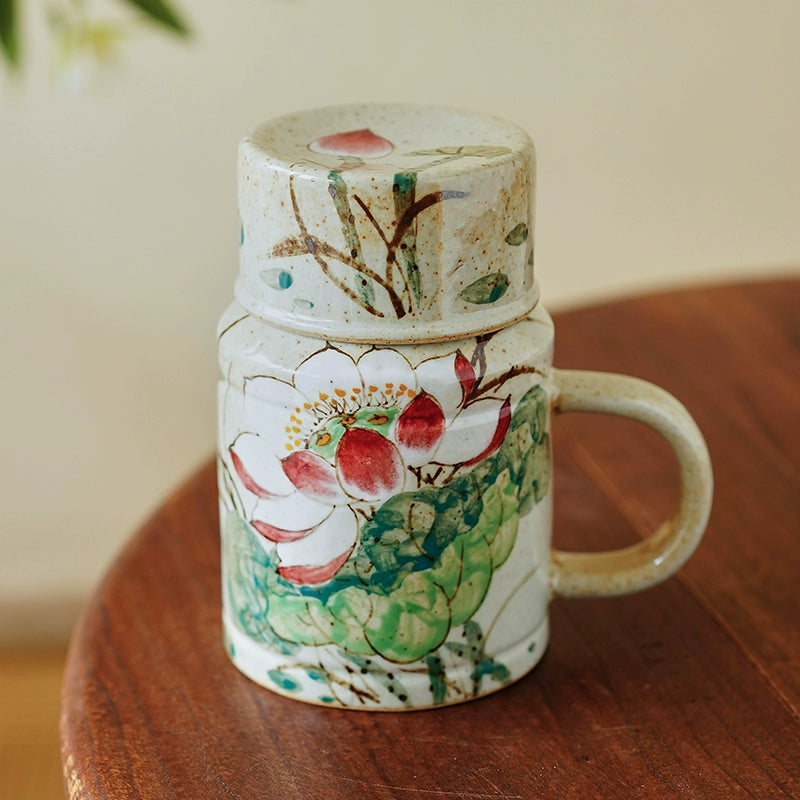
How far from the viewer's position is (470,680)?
552 mm

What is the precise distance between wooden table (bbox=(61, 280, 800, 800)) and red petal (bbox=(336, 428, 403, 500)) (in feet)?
0.40

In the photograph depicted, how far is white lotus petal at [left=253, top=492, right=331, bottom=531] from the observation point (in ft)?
1.66

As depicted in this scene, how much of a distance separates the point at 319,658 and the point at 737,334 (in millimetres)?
522

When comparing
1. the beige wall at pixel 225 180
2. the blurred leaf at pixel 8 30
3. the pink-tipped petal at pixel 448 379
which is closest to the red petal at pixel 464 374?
the pink-tipped petal at pixel 448 379

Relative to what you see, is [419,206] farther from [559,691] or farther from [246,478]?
[559,691]

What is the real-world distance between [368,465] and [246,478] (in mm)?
64

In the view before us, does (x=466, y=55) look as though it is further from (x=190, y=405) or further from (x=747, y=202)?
(x=190, y=405)

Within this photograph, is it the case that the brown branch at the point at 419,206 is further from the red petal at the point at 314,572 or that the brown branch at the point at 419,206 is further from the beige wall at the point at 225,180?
the beige wall at the point at 225,180

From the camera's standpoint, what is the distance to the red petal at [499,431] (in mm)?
504

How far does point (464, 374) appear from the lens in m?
0.49

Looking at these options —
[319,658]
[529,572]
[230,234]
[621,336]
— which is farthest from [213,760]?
[230,234]

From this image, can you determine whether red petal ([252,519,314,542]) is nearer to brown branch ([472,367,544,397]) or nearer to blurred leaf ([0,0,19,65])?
brown branch ([472,367,544,397])

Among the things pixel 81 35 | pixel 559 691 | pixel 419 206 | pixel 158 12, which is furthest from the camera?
pixel 81 35

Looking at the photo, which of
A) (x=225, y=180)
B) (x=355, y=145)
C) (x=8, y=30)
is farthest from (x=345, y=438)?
(x=225, y=180)
